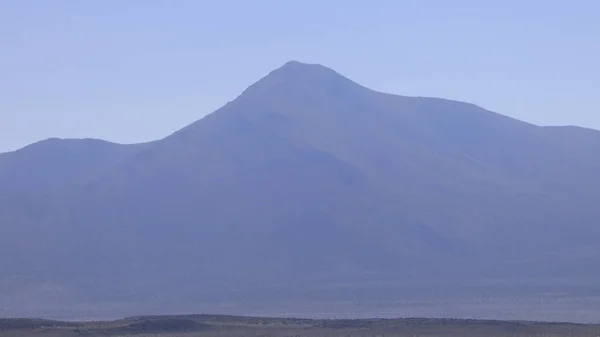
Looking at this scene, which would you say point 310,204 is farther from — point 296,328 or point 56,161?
point 296,328

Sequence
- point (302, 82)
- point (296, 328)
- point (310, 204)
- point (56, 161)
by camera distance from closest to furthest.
A: point (296, 328)
point (310, 204)
point (302, 82)
point (56, 161)

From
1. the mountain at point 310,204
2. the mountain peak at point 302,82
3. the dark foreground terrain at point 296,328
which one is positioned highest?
the mountain peak at point 302,82

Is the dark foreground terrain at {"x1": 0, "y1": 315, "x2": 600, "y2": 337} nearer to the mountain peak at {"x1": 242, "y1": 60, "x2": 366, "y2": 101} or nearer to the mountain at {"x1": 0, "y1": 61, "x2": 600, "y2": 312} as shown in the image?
the mountain at {"x1": 0, "y1": 61, "x2": 600, "y2": 312}

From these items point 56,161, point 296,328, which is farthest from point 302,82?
point 296,328

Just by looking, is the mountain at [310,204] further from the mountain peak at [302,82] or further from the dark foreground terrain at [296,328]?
the dark foreground terrain at [296,328]

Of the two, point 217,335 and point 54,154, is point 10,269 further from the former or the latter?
point 217,335

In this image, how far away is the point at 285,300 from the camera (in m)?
97.3

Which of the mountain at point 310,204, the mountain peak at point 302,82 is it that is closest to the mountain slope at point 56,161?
the mountain at point 310,204

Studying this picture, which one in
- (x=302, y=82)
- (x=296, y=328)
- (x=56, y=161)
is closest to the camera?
(x=296, y=328)

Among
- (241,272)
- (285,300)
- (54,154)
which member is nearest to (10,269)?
(241,272)

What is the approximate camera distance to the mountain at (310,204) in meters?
114

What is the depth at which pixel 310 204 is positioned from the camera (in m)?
131

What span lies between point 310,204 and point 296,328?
76349 millimetres

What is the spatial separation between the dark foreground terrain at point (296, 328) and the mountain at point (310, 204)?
41.1 meters
